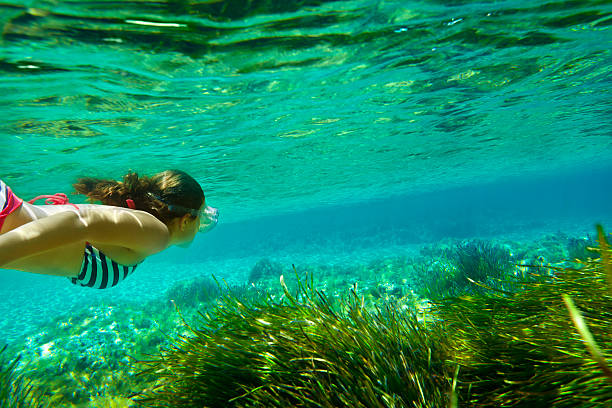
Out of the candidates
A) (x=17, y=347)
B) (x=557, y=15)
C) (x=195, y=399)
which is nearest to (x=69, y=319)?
(x=17, y=347)

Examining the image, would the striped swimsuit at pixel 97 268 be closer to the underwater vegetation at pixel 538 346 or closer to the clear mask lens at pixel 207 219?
the clear mask lens at pixel 207 219

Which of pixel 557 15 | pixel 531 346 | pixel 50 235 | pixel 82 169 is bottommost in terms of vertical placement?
pixel 82 169

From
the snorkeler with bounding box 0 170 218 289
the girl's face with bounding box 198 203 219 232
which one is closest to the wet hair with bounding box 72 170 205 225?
the snorkeler with bounding box 0 170 218 289

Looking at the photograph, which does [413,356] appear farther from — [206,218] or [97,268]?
[97,268]

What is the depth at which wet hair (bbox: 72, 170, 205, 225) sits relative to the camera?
2955mm

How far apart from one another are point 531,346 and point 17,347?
16.6m

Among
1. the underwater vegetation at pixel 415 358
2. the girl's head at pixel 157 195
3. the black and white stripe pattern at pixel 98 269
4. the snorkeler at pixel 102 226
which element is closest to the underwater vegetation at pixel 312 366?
the underwater vegetation at pixel 415 358

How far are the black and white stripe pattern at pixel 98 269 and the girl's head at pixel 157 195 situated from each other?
508 millimetres

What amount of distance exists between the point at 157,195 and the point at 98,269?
35.2 inches

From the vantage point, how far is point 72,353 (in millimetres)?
10016

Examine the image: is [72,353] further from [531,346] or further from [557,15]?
[557,15]

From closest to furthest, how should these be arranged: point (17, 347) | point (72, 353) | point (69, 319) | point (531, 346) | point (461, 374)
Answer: point (531, 346), point (461, 374), point (72, 353), point (17, 347), point (69, 319)

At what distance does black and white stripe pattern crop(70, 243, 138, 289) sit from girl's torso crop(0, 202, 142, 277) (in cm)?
6

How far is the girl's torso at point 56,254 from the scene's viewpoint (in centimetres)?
243
